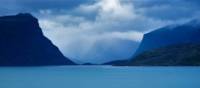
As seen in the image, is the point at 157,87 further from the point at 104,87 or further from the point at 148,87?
the point at 104,87

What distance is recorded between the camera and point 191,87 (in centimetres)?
7969

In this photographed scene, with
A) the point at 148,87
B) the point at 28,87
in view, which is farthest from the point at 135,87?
the point at 28,87

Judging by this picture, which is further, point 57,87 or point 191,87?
point 57,87

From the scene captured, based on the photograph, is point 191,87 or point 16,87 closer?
point 191,87

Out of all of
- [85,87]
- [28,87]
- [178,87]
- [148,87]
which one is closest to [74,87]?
[85,87]

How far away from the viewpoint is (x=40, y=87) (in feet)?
283

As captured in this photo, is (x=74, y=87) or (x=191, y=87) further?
(x=74, y=87)

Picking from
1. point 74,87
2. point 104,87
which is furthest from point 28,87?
point 104,87

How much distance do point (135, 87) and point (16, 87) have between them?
79.5 feet

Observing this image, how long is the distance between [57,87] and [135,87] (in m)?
16.2

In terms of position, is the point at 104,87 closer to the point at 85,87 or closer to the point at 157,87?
the point at 85,87

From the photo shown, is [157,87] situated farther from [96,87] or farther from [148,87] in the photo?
[96,87]

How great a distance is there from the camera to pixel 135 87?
86.1 meters

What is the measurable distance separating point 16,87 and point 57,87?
8.36 m
